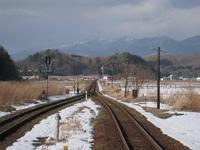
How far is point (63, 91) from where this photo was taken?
245ft

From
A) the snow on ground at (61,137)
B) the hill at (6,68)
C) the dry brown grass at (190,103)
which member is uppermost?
the hill at (6,68)

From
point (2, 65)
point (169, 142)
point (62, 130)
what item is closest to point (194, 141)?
point (169, 142)

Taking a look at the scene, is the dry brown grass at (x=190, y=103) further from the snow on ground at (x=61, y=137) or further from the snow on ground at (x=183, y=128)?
the snow on ground at (x=61, y=137)

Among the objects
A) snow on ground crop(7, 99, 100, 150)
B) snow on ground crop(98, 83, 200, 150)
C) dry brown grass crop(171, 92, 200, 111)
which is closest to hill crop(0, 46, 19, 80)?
dry brown grass crop(171, 92, 200, 111)

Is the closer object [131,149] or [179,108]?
[131,149]

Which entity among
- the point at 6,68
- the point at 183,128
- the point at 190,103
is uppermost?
the point at 6,68

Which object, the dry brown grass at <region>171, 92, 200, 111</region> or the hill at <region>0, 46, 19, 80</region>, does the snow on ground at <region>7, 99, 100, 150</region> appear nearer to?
the dry brown grass at <region>171, 92, 200, 111</region>

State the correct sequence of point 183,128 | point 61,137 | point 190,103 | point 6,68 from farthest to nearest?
point 6,68 < point 190,103 < point 183,128 < point 61,137

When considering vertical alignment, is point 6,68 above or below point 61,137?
above

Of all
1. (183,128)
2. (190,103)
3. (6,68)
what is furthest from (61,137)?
(6,68)

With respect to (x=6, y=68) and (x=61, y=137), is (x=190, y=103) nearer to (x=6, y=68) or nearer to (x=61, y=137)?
(x=61, y=137)

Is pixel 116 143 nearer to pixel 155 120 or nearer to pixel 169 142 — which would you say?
pixel 169 142

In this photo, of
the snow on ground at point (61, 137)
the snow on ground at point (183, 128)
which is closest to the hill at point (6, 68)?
the snow on ground at point (183, 128)

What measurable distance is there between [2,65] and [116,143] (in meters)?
90.8
